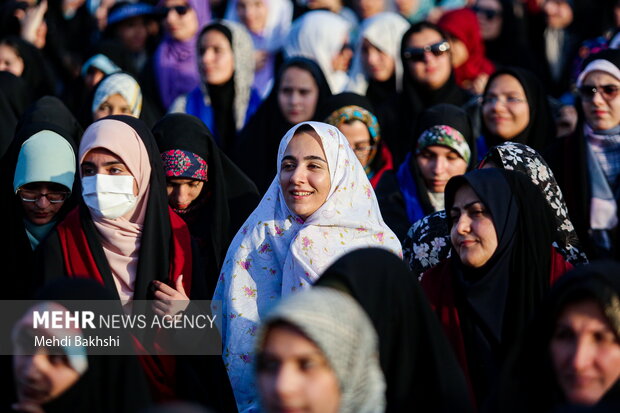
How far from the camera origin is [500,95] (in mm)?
7305

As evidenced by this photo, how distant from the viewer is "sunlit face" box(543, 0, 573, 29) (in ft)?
33.4

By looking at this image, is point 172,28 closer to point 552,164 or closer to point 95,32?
point 95,32

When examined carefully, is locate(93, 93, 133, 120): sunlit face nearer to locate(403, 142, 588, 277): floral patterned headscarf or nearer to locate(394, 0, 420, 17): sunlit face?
locate(403, 142, 588, 277): floral patterned headscarf

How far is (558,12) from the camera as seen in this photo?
10203 mm

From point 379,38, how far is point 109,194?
15.0ft

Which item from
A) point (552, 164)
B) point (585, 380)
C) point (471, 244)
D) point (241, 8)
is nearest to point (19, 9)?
point (241, 8)

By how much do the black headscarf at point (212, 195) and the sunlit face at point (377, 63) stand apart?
3074 millimetres

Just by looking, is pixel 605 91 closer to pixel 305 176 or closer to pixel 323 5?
pixel 305 176

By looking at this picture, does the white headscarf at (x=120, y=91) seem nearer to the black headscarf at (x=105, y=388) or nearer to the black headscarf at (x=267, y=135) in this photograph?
the black headscarf at (x=267, y=135)

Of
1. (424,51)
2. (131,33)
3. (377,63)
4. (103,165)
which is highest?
(131,33)

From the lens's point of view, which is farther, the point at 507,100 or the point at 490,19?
the point at 490,19

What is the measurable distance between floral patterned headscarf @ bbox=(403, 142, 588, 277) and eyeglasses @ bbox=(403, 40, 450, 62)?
8.83 ft

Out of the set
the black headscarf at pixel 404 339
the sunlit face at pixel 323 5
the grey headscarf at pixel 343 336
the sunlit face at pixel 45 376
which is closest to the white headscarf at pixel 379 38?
the sunlit face at pixel 323 5

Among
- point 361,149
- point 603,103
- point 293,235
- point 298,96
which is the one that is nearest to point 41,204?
point 293,235
